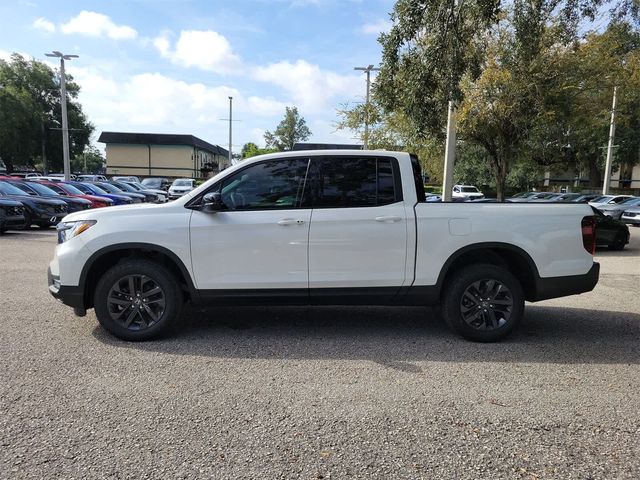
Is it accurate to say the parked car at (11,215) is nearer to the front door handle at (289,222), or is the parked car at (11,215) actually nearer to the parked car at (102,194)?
the parked car at (102,194)

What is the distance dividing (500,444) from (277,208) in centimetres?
295

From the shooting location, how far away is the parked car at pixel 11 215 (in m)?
14.7

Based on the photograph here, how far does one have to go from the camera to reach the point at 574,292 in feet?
17.5

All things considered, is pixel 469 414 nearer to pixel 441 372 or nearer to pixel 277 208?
pixel 441 372

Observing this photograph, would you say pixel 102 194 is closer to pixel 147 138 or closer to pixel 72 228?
pixel 72 228

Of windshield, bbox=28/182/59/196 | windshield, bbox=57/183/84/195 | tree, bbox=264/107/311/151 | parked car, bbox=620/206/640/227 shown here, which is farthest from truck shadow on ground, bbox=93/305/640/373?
tree, bbox=264/107/311/151

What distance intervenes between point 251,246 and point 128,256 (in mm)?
1310

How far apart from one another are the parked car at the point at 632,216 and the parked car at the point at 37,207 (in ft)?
78.5

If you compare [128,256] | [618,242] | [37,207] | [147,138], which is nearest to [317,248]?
[128,256]

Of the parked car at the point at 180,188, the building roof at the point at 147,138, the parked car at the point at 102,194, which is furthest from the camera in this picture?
the building roof at the point at 147,138

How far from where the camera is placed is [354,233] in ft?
16.5

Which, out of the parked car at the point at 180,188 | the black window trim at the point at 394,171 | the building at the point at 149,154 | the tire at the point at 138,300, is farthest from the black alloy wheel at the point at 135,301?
the building at the point at 149,154

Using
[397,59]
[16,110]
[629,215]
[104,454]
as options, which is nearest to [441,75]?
[397,59]

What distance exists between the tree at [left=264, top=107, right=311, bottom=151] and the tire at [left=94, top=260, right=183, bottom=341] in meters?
95.1
